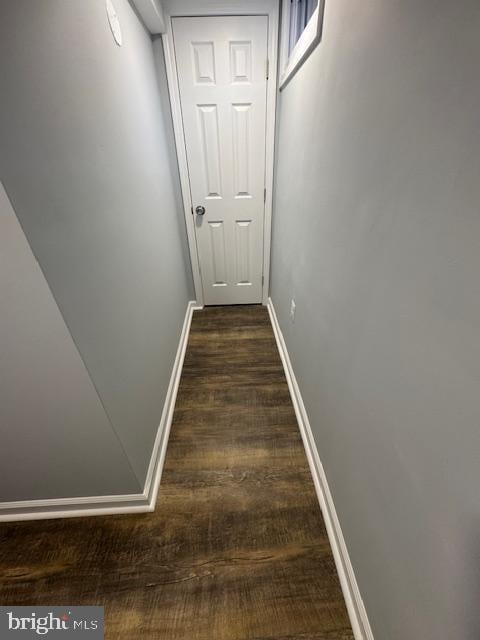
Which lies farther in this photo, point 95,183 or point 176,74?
point 176,74

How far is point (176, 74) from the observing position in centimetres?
175

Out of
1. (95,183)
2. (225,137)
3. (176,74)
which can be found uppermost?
(176,74)

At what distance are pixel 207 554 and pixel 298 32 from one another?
2650 millimetres

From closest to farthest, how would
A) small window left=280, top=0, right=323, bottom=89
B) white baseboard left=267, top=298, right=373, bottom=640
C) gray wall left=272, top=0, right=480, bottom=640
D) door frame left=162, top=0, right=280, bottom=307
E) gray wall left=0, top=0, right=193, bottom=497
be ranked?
gray wall left=272, top=0, right=480, bottom=640 < gray wall left=0, top=0, right=193, bottom=497 < white baseboard left=267, top=298, right=373, bottom=640 < small window left=280, top=0, right=323, bottom=89 < door frame left=162, top=0, right=280, bottom=307

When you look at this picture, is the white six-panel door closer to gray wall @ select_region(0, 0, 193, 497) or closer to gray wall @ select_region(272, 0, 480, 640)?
gray wall @ select_region(0, 0, 193, 497)

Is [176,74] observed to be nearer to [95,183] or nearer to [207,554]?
[95,183]

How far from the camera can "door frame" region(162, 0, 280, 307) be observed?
1.58 meters

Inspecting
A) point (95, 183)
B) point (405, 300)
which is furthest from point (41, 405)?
point (405, 300)

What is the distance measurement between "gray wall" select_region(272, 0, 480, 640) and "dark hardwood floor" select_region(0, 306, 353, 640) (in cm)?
24

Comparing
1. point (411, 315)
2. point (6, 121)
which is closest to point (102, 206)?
point (6, 121)

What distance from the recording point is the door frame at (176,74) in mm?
1576

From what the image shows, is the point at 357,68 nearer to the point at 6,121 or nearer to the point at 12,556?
the point at 6,121

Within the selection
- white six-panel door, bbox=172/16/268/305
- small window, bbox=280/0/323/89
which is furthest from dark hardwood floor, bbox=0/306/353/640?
small window, bbox=280/0/323/89

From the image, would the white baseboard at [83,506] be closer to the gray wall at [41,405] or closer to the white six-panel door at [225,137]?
the gray wall at [41,405]
